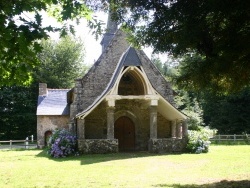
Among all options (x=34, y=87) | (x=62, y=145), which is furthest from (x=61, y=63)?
(x=62, y=145)

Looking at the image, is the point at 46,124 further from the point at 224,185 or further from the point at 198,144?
the point at 224,185

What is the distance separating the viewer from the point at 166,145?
19.5m

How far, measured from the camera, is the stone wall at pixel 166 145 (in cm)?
1931

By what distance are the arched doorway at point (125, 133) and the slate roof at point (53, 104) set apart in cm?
857

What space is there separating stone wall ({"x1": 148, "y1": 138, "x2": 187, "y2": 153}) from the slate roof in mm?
12314

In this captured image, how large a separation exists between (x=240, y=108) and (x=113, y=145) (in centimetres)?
2284

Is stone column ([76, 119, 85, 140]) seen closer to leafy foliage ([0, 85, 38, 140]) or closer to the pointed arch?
the pointed arch

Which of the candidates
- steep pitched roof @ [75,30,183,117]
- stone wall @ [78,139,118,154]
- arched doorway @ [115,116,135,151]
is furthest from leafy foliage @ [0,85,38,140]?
stone wall @ [78,139,118,154]

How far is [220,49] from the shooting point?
23.7 feet

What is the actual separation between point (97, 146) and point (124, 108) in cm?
404

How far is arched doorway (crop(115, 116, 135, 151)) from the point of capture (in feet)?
73.1

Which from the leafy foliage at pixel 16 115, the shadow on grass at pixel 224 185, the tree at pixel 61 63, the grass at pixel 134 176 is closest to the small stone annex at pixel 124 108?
the grass at pixel 134 176

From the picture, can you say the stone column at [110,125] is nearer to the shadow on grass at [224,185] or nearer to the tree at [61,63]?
the shadow on grass at [224,185]

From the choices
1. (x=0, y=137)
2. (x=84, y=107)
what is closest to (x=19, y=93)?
(x=0, y=137)
